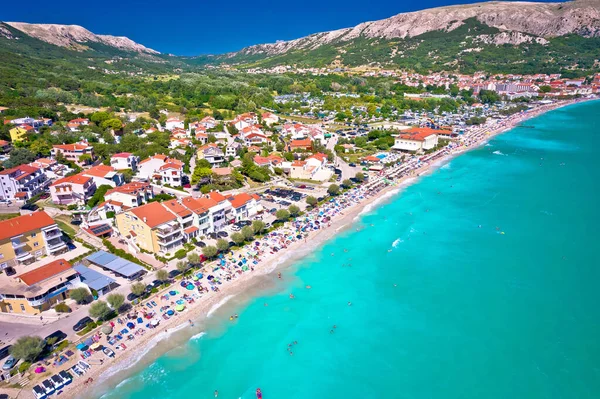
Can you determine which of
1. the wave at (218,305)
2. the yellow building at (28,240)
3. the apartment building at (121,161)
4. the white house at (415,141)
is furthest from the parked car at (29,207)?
the white house at (415,141)

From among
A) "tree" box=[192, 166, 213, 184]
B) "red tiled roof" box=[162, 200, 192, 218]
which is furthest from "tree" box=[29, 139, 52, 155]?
"red tiled roof" box=[162, 200, 192, 218]

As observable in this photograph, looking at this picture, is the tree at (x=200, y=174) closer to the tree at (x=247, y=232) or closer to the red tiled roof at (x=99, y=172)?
the red tiled roof at (x=99, y=172)

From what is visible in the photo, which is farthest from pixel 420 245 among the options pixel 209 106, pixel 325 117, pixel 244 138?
pixel 209 106

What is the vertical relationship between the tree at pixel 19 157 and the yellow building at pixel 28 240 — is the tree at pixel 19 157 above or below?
above

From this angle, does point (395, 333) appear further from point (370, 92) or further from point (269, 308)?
point (370, 92)

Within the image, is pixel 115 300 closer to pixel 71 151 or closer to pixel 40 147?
pixel 71 151

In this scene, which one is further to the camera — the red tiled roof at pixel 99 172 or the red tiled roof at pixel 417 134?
the red tiled roof at pixel 417 134

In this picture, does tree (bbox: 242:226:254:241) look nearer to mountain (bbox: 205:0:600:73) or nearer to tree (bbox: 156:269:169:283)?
tree (bbox: 156:269:169:283)
